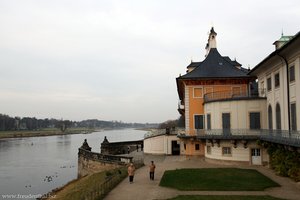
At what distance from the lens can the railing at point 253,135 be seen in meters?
20.3

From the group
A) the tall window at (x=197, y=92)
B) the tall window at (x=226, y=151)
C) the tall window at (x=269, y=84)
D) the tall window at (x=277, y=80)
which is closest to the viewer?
the tall window at (x=277, y=80)

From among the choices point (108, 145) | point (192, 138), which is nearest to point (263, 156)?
point (192, 138)

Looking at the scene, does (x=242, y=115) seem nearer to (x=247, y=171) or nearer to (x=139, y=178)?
(x=247, y=171)

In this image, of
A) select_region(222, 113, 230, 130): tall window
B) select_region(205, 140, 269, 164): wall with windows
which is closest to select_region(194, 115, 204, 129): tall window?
select_region(205, 140, 269, 164): wall with windows

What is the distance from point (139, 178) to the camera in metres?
23.0

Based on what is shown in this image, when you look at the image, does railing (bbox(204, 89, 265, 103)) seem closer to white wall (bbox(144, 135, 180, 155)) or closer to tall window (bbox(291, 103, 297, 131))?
tall window (bbox(291, 103, 297, 131))

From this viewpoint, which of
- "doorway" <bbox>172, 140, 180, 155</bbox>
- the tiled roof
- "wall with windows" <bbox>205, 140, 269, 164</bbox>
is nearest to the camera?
"wall with windows" <bbox>205, 140, 269, 164</bbox>

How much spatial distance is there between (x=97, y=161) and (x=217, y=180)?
1664cm

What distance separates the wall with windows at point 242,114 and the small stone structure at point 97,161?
914cm

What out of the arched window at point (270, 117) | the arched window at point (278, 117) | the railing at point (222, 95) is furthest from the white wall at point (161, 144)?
the arched window at point (278, 117)

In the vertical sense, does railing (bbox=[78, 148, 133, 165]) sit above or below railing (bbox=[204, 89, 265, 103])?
below

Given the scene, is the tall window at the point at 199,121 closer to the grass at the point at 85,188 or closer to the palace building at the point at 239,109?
the palace building at the point at 239,109

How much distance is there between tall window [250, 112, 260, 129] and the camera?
28.8m

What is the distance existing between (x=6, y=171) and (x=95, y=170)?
57.0ft
